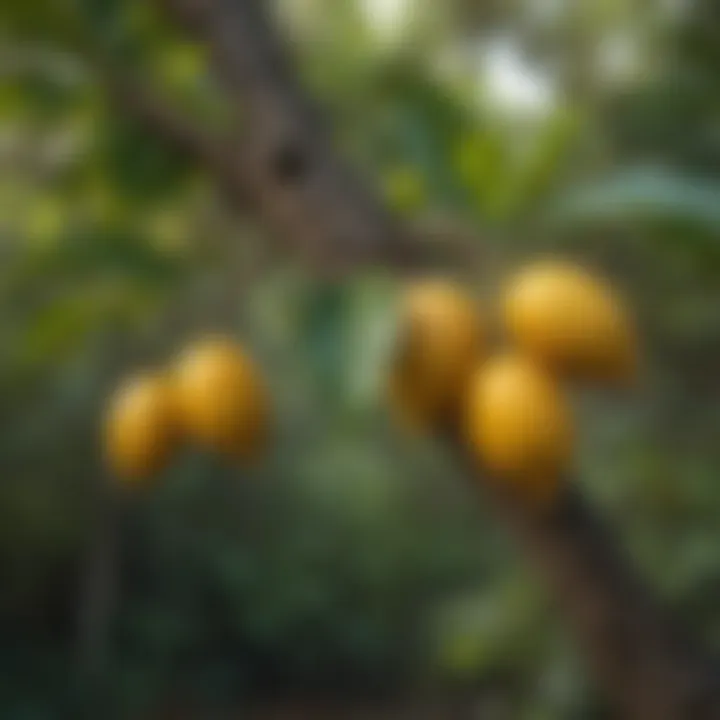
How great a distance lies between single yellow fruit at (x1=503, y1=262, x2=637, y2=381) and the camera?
36cm

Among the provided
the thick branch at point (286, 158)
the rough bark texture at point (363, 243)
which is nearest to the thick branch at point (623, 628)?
the rough bark texture at point (363, 243)

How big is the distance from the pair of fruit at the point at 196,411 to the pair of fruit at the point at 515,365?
54 mm

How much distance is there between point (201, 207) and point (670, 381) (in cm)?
61

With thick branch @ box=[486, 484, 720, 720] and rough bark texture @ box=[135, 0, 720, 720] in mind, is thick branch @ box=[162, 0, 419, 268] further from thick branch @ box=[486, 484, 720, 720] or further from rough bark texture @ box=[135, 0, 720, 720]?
thick branch @ box=[486, 484, 720, 720]

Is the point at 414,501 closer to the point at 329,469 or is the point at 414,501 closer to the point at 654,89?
the point at 329,469

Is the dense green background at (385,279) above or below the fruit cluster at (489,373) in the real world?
above

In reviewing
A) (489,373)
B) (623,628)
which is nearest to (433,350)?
(489,373)

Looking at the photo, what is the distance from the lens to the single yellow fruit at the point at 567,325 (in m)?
0.36

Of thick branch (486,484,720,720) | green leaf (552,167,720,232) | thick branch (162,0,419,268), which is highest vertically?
thick branch (162,0,419,268)

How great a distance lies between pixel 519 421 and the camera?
1.10 ft

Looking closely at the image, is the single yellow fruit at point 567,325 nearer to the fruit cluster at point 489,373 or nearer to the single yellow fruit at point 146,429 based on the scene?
the fruit cluster at point 489,373

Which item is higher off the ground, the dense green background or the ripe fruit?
the dense green background

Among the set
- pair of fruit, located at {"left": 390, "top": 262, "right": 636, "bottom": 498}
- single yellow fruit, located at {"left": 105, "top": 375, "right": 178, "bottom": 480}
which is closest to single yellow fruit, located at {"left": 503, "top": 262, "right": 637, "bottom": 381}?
pair of fruit, located at {"left": 390, "top": 262, "right": 636, "bottom": 498}

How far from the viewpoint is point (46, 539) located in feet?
7.72
